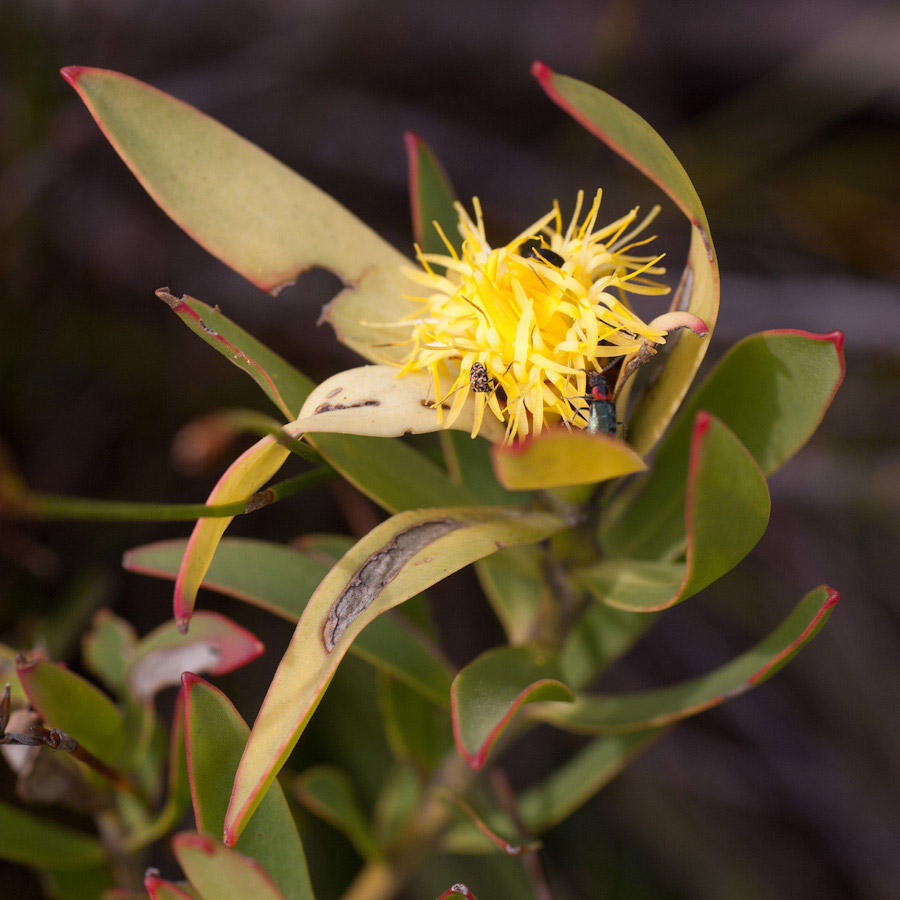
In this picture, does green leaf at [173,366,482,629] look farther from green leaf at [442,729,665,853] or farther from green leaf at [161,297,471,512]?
green leaf at [442,729,665,853]

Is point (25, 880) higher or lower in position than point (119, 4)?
lower

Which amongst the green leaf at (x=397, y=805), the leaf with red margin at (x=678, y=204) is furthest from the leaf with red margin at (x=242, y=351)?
the green leaf at (x=397, y=805)

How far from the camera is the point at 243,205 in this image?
39.9 inches

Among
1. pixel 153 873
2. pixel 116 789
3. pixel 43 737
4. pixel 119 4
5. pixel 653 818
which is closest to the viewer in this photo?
A: pixel 153 873

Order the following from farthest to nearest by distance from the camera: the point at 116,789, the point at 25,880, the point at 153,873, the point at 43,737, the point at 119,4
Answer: the point at 119,4 < the point at 25,880 < the point at 116,789 < the point at 43,737 < the point at 153,873

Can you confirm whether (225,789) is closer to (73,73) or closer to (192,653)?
(192,653)

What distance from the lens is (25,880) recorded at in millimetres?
1591

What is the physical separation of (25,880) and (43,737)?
0.89 meters

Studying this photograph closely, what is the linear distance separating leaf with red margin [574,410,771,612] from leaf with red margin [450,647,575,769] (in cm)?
14

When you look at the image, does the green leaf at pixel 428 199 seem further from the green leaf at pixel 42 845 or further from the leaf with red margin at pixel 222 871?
the green leaf at pixel 42 845

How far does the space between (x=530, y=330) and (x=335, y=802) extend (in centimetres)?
87

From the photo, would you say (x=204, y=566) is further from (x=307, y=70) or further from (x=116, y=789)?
(x=307, y=70)

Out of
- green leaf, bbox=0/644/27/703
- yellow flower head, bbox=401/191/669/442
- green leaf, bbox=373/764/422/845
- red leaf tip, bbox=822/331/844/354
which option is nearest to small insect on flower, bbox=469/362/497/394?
yellow flower head, bbox=401/191/669/442

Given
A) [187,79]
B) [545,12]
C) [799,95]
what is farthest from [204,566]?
[545,12]
